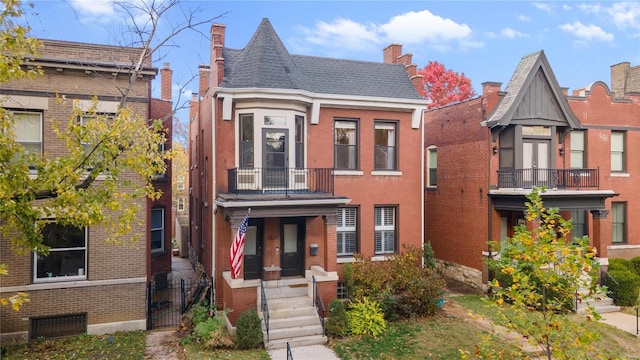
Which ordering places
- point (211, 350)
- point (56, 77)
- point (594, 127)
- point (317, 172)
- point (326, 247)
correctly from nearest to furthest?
point (211, 350) → point (56, 77) → point (326, 247) → point (317, 172) → point (594, 127)

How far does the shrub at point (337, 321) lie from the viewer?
41.6 ft

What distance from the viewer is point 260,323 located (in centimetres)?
1200

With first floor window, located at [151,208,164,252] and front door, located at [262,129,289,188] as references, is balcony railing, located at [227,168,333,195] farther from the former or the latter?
first floor window, located at [151,208,164,252]

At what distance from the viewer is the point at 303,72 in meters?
16.7

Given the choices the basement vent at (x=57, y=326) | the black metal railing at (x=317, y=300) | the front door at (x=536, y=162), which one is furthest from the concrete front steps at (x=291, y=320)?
the front door at (x=536, y=162)

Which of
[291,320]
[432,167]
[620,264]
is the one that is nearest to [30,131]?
[291,320]

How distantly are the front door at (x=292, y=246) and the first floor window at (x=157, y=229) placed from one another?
22.0 feet

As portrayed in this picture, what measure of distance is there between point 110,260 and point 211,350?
15.4 ft

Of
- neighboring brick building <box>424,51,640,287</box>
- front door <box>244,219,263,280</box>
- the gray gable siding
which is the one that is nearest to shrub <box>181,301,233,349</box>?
front door <box>244,219,263,280</box>

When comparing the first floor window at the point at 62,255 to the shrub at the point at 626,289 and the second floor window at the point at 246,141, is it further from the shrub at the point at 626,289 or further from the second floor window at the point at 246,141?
the shrub at the point at 626,289

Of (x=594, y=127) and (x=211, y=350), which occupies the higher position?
(x=594, y=127)

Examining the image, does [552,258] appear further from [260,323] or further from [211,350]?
[211,350]

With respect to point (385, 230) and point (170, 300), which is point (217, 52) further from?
point (170, 300)

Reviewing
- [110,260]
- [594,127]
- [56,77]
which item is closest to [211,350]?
[110,260]
